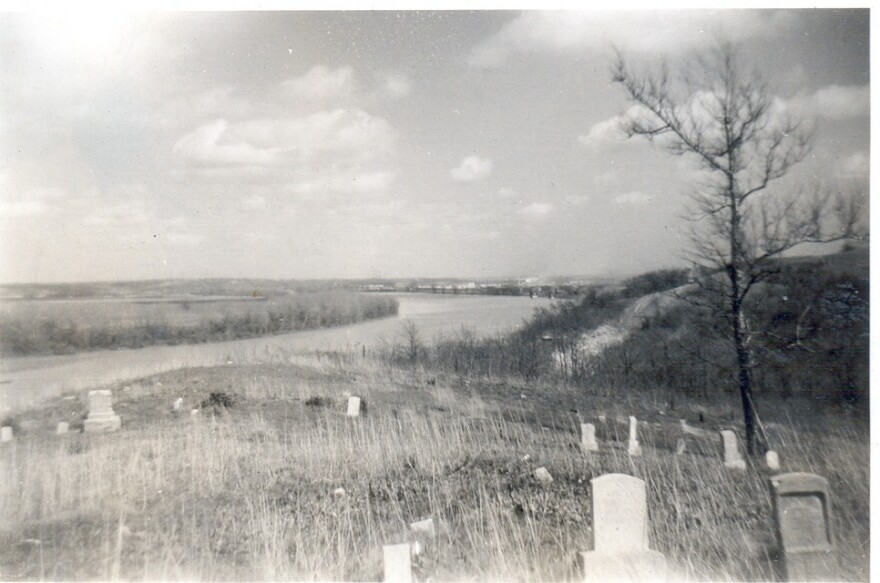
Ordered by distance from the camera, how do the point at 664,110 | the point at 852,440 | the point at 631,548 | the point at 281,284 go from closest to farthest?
the point at 631,548, the point at 852,440, the point at 664,110, the point at 281,284

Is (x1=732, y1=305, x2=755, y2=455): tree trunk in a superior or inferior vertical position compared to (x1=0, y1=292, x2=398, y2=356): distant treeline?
inferior

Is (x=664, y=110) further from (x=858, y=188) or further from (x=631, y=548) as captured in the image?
(x=631, y=548)

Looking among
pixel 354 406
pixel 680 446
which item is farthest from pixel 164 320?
pixel 680 446

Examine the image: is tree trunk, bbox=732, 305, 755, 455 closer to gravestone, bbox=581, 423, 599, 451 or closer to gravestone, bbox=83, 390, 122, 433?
gravestone, bbox=581, 423, 599, 451

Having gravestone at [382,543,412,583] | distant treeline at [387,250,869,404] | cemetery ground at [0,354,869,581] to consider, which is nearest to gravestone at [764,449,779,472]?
cemetery ground at [0,354,869,581]

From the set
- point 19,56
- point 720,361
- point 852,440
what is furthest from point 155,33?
point 852,440
